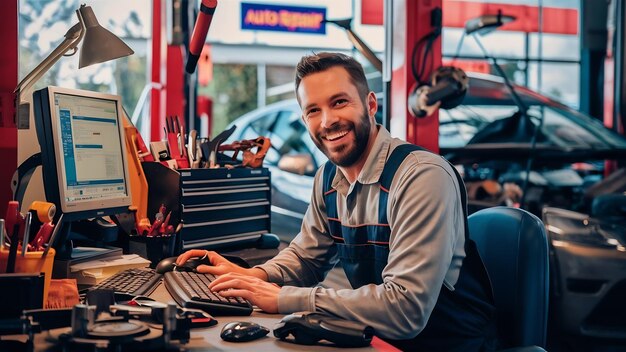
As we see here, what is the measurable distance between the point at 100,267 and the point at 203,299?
42cm

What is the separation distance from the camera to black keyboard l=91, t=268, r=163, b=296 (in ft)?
4.98

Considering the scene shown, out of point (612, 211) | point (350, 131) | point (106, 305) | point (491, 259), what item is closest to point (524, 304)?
point (491, 259)

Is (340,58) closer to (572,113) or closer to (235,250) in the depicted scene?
(235,250)

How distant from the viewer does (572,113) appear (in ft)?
12.5

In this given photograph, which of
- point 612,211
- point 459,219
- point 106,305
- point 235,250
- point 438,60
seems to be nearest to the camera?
point 106,305

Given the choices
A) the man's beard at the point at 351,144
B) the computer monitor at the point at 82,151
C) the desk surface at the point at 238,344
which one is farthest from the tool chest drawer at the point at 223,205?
the desk surface at the point at 238,344

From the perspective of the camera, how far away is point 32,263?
1269mm

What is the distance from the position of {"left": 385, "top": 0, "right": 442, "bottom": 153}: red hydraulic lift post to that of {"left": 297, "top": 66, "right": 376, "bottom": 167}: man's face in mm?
1708

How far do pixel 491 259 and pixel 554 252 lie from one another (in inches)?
46.0

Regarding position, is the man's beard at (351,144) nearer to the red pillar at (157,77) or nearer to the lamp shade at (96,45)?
the lamp shade at (96,45)

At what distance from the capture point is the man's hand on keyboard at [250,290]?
1.43 meters

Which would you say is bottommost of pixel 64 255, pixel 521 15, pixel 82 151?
pixel 64 255

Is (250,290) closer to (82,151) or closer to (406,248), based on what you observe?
(406,248)

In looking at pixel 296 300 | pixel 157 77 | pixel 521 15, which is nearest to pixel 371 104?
pixel 296 300
